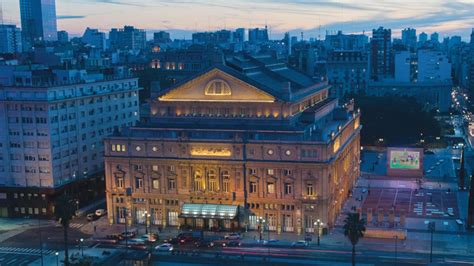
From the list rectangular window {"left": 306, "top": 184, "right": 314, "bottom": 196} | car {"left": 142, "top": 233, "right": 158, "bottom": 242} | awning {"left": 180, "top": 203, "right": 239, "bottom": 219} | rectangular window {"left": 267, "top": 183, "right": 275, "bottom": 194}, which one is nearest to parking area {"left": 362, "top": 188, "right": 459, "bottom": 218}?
rectangular window {"left": 306, "top": 184, "right": 314, "bottom": 196}

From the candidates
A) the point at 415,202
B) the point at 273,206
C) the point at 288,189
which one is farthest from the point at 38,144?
the point at 415,202

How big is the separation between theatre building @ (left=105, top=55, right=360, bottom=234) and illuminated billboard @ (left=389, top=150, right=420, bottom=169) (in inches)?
1195

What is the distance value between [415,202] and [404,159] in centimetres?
2333

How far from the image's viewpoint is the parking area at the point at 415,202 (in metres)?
114

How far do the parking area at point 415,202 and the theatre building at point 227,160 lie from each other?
10056mm

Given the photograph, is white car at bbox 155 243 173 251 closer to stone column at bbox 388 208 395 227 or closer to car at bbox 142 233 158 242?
car at bbox 142 233 158 242

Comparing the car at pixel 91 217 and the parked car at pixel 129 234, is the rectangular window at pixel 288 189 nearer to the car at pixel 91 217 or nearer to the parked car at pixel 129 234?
the parked car at pixel 129 234

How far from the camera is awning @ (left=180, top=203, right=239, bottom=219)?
102938 millimetres

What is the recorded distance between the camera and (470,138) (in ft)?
627

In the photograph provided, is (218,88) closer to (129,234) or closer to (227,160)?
(227,160)

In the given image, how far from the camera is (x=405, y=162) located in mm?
143625

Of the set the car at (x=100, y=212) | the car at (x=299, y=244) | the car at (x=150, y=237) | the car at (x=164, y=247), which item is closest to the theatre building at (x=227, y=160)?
the car at (x=100, y=212)

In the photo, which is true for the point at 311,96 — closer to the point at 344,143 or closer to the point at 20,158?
the point at 344,143

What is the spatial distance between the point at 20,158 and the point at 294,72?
221ft
